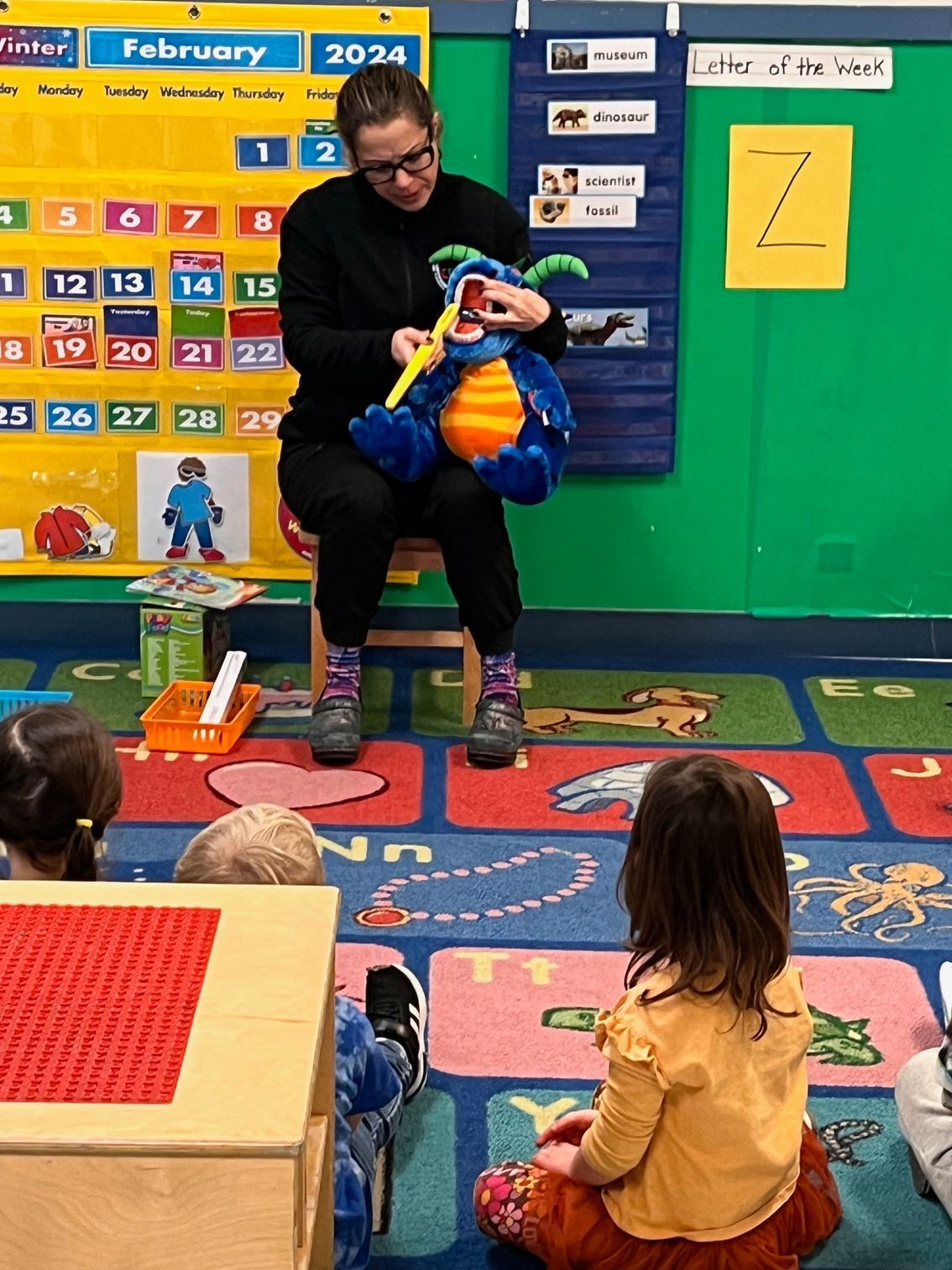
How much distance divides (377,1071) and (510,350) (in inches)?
58.8

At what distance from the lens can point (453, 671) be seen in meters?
3.29

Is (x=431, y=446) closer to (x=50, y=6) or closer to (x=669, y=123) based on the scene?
(x=669, y=123)

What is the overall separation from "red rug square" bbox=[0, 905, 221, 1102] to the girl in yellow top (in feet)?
1.22

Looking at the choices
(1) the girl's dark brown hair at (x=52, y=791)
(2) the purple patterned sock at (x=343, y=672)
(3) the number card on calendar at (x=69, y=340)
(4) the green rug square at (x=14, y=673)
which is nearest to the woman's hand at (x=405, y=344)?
(2) the purple patterned sock at (x=343, y=672)

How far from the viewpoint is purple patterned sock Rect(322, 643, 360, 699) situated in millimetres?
2848

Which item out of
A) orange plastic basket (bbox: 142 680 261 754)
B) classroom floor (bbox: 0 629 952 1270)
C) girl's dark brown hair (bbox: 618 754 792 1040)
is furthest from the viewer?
orange plastic basket (bbox: 142 680 261 754)

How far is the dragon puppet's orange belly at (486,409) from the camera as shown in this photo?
2.77 metres

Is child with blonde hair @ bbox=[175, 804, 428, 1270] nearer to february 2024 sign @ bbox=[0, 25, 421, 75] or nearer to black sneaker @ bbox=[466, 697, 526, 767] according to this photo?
black sneaker @ bbox=[466, 697, 526, 767]

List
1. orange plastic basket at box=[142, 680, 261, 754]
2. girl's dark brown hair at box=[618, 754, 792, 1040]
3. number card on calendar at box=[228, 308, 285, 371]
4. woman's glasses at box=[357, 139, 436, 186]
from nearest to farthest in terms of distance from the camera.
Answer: girl's dark brown hair at box=[618, 754, 792, 1040] → woman's glasses at box=[357, 139, 436, 186] → orange plastic basket at box=[142, 680, 261, 754] → number card on calendar at box=[228, 308, 285, 371]

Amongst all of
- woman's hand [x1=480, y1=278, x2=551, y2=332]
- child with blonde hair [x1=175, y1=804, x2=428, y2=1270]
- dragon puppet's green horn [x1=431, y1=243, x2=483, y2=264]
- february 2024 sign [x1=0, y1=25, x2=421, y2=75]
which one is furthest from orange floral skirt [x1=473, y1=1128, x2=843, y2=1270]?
february 2024 sign [x1=0, y1=25, x2=421, y2=75]

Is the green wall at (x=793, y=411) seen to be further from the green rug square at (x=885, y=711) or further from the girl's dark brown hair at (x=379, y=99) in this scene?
the girl's dark brown hair at (x=379, y=99)

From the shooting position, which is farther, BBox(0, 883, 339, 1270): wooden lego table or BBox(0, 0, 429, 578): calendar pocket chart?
BBox(0, 0, 429, 578): calendar pocket chart

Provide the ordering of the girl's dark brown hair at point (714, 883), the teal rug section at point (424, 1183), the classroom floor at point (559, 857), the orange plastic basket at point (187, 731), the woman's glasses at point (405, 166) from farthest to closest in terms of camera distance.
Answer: the orange plastic basket at point (187, 731) → the woman's glasses at point (405, 166) → the classroom floor at point (559, 857) → the teal rug section at point (424, 1183) → the girl's dark brown hair at point (714, 883)

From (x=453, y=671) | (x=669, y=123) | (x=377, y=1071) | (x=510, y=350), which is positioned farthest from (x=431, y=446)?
(x=377, y=1071)
